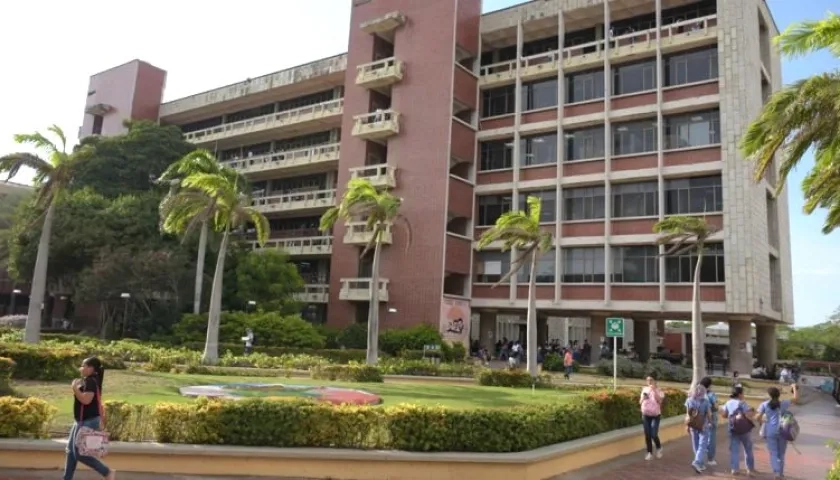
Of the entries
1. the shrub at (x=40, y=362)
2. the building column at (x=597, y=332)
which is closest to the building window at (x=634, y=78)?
the building column at (x=597, y=332)

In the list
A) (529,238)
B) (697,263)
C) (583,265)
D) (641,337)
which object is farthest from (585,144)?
(529,238)

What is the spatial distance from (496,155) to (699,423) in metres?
29.3

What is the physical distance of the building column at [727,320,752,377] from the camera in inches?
1256

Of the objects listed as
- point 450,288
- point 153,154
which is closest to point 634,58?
point 450,288

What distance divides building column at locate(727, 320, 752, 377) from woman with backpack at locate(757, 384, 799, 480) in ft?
76.4

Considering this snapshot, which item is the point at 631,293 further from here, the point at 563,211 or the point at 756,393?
the point at 756,393

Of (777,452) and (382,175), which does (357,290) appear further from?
(777,452)

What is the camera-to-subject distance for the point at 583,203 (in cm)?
3575

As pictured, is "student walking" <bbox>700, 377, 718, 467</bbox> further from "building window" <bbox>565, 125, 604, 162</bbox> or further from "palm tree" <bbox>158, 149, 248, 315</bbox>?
"building window" <bbox>565, 125, 604, 162</bbox>

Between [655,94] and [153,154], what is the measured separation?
32.5 m

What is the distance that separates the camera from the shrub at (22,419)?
29.6 feet

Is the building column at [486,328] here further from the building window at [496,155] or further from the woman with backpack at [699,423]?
the woman with backpack at [699,423]

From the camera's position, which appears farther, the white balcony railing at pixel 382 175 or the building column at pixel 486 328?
the building column at pixel 486 328

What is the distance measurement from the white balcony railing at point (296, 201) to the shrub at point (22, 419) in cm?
3294
